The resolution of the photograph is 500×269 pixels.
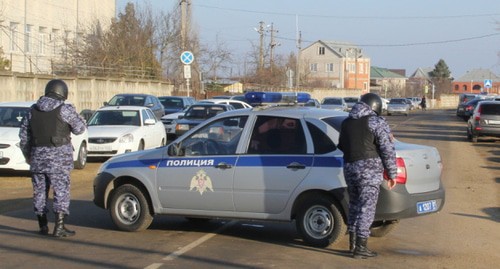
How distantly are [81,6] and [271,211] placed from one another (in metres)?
47.7

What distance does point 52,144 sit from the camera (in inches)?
381

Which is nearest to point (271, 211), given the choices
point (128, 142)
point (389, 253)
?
point (389, 253)

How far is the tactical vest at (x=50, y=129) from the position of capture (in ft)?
31.7

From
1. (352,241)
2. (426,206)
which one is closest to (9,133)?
(352,241)

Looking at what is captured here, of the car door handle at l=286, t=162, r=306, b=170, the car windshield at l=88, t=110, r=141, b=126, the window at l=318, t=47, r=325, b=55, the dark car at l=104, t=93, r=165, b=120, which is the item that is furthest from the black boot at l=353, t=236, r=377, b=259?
the window at l=318, t=47, r=325, b=55

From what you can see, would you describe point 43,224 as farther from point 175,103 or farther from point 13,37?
point 13,37

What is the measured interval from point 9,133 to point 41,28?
34331 millimetres

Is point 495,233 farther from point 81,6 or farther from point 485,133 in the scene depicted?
point 81,6

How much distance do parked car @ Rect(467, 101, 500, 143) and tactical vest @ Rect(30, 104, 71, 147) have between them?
2274 centimetres

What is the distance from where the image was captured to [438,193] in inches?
376

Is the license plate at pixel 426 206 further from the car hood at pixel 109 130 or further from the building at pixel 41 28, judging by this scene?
the building at pixel 41 28

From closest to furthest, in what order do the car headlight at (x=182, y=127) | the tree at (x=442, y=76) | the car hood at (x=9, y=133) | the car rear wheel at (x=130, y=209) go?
the car rear wheel at (x=130, y=209)
the car hood at (x=9, y=133)
the car headlight at (x=182, y=127)
the tree at (x=442, y=76)

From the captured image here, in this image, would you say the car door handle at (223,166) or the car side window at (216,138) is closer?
the car door handle at (223,166)

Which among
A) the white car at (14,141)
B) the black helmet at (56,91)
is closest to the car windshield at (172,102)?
the white car at (14,141)
